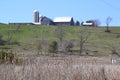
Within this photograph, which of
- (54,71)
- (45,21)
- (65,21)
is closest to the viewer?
(54,71)

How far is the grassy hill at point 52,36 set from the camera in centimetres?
10439

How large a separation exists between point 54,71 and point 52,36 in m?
111

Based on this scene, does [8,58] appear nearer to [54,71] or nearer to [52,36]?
[54,71]

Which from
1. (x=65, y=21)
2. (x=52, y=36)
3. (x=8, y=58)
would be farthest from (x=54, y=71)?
(x=65, y=21)

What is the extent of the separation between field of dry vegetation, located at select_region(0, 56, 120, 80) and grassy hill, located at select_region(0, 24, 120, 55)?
85278 mm

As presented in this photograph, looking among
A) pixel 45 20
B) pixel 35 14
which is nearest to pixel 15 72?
pixel 45 20

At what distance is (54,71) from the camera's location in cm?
1003

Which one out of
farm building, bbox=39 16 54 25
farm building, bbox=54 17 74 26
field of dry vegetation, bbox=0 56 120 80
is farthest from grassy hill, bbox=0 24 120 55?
field of dry vegetation, bbox=0 56 120 80

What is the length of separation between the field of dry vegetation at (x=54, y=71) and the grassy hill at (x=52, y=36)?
3357 inches

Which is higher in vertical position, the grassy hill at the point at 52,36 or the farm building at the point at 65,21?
the farm building at the point at 65,21

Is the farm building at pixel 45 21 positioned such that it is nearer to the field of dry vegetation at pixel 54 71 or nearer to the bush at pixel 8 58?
the bush at pixel 8 58

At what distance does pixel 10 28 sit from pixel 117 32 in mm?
33923

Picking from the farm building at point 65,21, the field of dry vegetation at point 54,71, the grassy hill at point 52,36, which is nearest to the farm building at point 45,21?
the farm building at point 65,21

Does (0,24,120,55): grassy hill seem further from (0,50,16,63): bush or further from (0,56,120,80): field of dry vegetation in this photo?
(0,56,120,80): field of dry vegetation
